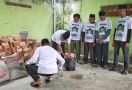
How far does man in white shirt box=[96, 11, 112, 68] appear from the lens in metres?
6.34

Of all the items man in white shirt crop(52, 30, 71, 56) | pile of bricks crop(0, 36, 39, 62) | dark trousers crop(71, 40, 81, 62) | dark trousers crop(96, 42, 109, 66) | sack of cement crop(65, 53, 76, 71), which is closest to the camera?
pile of bricks crop(0, 36, 39, 62)

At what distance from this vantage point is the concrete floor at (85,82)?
15.5 feet

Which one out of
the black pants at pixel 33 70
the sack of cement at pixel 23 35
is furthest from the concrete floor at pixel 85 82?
the sack of cement at pixel 23 35

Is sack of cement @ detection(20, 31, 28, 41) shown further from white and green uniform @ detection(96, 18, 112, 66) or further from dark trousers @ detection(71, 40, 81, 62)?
white and green uniform @ detection(96, 18, 112, 66)

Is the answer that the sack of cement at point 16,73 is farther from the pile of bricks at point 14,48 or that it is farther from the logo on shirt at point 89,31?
the logo on shirt at point 89,31

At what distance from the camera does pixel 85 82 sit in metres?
5.12

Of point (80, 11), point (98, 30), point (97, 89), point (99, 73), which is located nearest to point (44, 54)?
point (97, 89)

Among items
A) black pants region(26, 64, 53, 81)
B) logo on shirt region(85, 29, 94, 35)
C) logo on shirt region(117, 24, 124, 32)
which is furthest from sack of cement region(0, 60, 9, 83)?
logo on shirt region(117, 24, 124, 32)

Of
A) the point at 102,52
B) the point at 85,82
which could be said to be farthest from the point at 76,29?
the point at 85,82

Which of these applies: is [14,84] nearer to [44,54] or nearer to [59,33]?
[44,54]

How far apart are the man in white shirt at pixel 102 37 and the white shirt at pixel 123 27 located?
375mm

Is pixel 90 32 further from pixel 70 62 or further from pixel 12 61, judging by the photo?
pixel 12 61

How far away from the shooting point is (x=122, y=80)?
5.32 metres

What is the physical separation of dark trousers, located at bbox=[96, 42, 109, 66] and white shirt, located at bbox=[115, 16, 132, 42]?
1.63 feet
